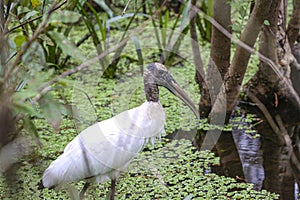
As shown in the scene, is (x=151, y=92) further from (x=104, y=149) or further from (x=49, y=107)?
(x=49, y=107)

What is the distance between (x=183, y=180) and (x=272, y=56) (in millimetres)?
1191

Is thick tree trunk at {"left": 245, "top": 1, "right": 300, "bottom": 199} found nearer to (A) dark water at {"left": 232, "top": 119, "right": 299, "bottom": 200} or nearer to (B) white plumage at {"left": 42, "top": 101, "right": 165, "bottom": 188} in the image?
(A) dark water at {"left": 232, "top": 119, "right": 299, "bottom": 200}

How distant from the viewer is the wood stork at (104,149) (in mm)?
3031

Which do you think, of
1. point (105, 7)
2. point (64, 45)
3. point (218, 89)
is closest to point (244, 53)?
point (218, 89)

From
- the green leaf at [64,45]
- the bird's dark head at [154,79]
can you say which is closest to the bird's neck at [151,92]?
the bird's dark head at [154,79]

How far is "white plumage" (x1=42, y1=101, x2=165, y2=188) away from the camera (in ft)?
9.95

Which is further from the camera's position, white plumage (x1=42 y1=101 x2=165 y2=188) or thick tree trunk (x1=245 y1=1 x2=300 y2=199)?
thick tree trunk (x1=245 y1=1 x2=300 y2=199)

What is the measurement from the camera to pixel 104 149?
309 cm

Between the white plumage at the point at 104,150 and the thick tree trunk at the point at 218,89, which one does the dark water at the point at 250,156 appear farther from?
the white plumage at the point at 104,150

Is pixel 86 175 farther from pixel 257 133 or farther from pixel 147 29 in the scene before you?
pixel 147 29

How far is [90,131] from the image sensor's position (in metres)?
3.14

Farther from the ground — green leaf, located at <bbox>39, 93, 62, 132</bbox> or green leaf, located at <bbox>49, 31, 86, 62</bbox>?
green leaf, located at <bbox>49, 31, 86, 62</bbox>

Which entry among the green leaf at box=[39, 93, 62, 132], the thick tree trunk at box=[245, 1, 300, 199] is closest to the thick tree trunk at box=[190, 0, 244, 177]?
the thick tree trunk at box=[245, 1, 300, 199]

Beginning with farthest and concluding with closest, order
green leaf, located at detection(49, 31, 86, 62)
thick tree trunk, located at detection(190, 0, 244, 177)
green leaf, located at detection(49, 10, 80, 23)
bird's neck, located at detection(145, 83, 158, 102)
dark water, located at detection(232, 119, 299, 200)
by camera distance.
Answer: thick tree trunk, located at detection(190, 0, 244, 177), dark water, located at detection(232, 119, 299, 200), bird's neck, located at detection(145, 83, 158, 102), green leaf, located at detection(49, 10, 80, 23), green leaf, located at detection(49, 31, 86, 62)
